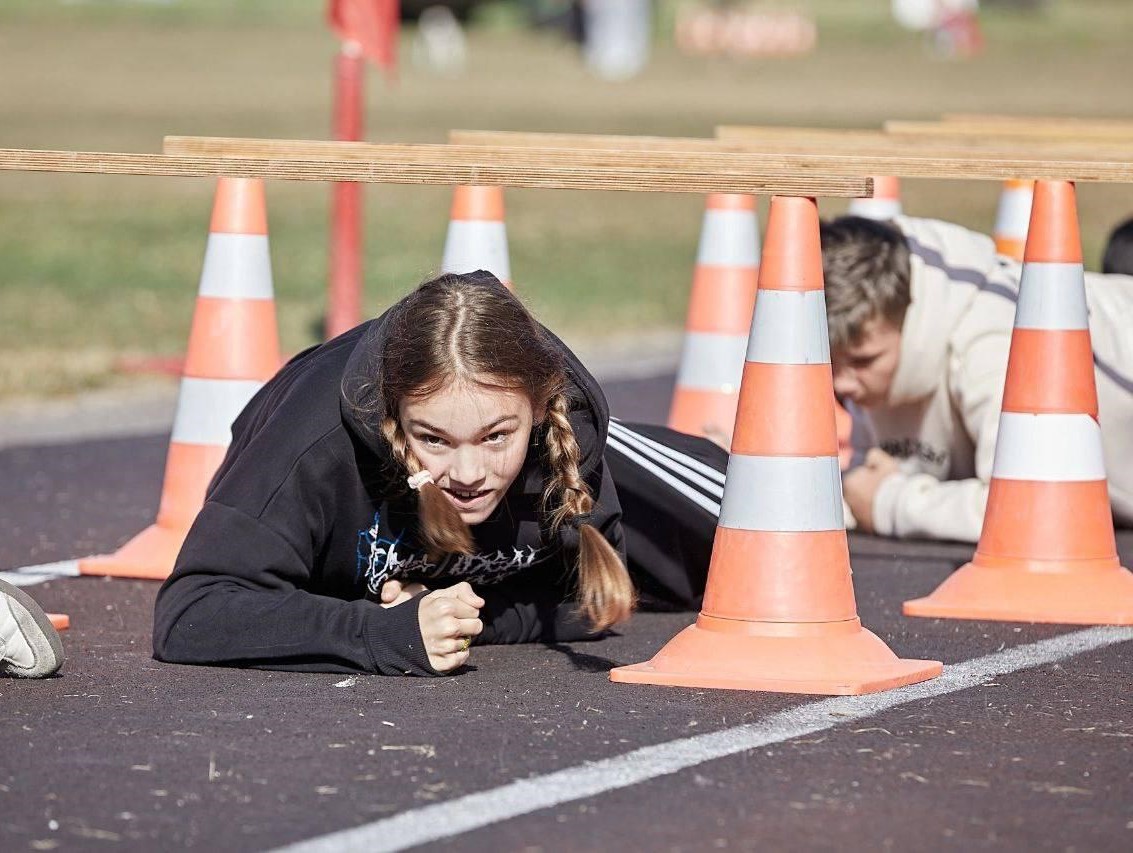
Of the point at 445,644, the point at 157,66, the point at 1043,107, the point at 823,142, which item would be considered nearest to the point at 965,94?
the point at 1043,107

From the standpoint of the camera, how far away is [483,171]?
5234 mm

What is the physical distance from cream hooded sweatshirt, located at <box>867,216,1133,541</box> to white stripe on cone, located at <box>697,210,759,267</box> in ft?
3.12

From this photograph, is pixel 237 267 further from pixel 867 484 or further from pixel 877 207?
pixel 877 207

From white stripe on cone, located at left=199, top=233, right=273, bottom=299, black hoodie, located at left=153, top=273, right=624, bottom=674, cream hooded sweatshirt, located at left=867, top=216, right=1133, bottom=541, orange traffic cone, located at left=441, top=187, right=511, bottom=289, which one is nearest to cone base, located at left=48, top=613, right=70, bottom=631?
black hoodie, located at left=153, top=273, right=624, bottom=674

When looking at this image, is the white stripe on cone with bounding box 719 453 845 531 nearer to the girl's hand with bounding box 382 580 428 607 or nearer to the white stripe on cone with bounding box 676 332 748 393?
the girl's hand with bounding box 382 580 428 607

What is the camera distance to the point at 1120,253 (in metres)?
8.01

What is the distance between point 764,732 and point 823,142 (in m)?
3.26

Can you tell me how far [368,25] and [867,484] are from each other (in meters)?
5.99

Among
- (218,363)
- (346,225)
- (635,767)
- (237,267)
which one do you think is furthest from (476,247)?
(346,225)

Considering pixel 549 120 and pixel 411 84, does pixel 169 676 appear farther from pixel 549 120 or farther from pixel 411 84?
pixel 411 84

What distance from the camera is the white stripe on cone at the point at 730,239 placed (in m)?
7.99

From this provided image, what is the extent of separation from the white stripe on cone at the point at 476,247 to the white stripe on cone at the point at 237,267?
0.61m

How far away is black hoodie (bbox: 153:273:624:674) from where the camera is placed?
15.8 ft

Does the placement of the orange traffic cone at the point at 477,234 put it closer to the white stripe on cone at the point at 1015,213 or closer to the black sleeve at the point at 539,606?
the black sleeve at the point at 539,606
